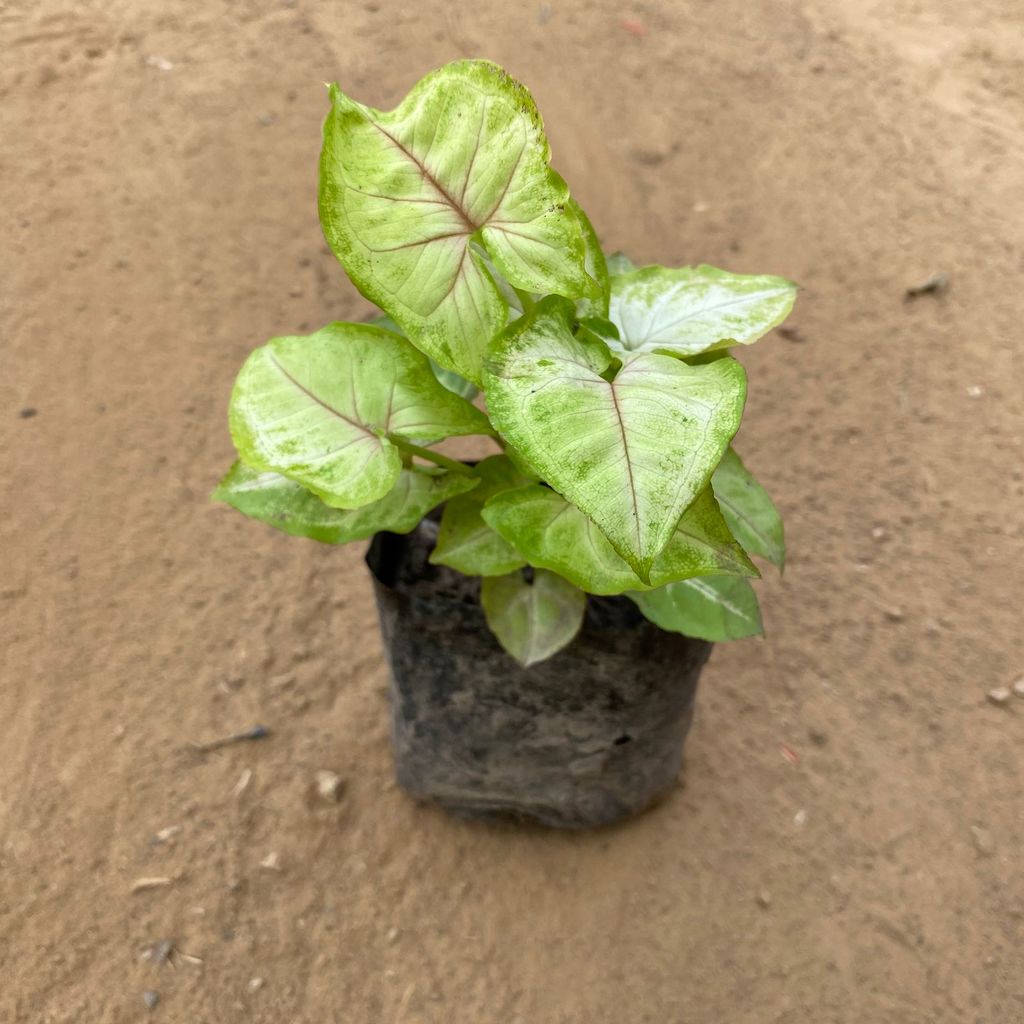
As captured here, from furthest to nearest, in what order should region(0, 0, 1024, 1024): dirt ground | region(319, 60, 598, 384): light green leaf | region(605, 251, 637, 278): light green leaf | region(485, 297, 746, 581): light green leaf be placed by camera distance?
1. region(0, 0, 1024, 1024): dirt ground
2. region(605, 251, 637, 278): light green leaf
3. region(319, 60, 598, 384): light green leaf
4. region(485, 297, 746, 581): light green leaf

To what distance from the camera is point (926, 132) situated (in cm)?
283

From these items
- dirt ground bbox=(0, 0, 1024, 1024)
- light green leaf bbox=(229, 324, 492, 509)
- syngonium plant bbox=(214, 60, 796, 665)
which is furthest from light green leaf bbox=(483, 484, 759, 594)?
dirt ground bbox=(0, 0, 1024, 1024)

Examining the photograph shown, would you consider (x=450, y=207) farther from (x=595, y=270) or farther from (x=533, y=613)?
(x=533, y=613)

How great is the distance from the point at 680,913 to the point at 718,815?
0.58 feet

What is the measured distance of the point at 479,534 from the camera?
113 centimetres

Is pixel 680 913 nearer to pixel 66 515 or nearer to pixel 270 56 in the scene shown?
pixel 66 515

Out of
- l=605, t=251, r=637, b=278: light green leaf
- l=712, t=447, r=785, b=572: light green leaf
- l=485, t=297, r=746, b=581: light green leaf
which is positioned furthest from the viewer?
l=605, t=251, r=637, b=278: light green leaf

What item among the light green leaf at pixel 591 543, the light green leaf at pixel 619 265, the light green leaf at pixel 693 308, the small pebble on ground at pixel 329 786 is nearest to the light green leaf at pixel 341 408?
A: the light green leaf at pixel 591 543

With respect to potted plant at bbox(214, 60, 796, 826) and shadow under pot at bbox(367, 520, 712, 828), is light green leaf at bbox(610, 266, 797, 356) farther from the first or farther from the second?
shadow under pot at bbox(367, 520, 712, 828)

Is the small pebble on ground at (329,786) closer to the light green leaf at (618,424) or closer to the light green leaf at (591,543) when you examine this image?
the light green leaf at (591,543)

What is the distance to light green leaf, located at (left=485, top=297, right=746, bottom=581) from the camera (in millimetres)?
771

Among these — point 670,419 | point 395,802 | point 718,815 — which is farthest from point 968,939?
point 670,419

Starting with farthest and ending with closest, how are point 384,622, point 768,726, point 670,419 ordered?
1. point 768,726
2. point 384,622
3. point 670,419

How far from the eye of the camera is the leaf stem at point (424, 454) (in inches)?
41.3
